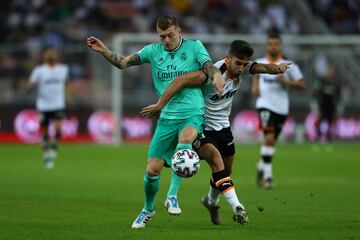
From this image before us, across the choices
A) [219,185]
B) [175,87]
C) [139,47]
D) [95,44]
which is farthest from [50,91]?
[219,185]

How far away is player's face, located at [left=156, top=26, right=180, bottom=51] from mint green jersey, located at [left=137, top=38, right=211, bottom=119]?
97mm

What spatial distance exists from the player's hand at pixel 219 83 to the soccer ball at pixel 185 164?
2.50 ft

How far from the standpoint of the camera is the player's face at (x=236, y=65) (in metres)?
11.2

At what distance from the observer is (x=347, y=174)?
67.4 feet

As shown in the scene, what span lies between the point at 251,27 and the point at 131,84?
19.1ft

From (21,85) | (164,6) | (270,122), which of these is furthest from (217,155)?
(164,6)

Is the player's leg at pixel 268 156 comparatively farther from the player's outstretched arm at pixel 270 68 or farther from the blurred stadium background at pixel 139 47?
the blurred stadium background at pixel 139 47

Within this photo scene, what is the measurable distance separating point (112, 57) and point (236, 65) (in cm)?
144

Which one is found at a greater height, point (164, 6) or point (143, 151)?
point (164, 6)

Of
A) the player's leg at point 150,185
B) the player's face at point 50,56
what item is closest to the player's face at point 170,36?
the player's leg at point 150,185

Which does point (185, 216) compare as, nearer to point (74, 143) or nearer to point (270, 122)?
point (270, 122)

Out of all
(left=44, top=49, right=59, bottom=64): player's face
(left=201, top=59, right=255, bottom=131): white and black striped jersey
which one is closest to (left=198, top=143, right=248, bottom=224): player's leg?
(left=201, top=59, right=255, bottom=131): white and black striped jersey

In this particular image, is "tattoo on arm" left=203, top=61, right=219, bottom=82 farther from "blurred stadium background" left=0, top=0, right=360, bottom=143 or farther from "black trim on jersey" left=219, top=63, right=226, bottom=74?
"blurred stadium background" left=0, top=0, right=360, bottom=143

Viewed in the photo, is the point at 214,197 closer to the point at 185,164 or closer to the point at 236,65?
the point at 185,164
